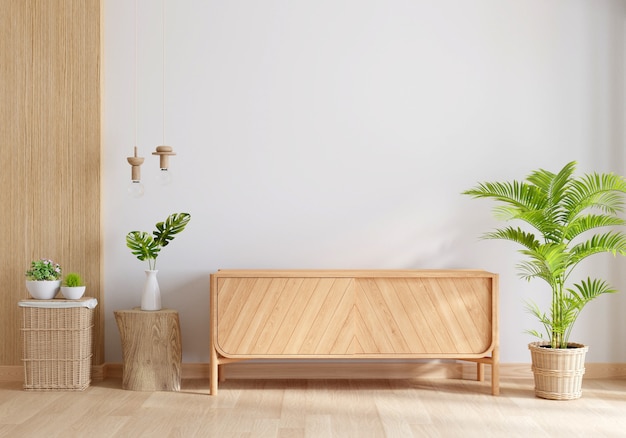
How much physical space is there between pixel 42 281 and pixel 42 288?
0.13 feet

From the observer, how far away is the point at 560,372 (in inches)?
169

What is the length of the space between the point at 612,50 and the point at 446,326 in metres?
2.02

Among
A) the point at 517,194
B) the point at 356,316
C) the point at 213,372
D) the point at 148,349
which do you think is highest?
the point at 517,194

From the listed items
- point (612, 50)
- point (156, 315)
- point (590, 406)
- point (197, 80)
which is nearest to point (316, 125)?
point (197, 80)

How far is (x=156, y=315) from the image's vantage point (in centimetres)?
452

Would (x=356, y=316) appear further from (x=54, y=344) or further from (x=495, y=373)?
(x=54, y=344)

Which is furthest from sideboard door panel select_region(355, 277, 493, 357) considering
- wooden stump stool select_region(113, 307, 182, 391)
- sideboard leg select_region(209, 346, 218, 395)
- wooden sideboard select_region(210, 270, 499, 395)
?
wooden stump stool select_region(113, 307, 182, 391)

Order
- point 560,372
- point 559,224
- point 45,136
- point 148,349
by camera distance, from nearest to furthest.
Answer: point 560,372 → point 559,224 → point 148,349 → point 45,136

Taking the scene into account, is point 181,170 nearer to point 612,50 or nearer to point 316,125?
point 316,125

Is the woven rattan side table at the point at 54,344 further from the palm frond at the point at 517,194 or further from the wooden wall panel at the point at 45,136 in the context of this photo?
the palm frond at the point at 517,194

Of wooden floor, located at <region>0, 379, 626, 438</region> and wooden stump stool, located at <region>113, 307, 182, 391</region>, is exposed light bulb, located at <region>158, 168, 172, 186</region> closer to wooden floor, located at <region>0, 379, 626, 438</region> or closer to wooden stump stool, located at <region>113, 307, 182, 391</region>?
wooden stump stool, located at <region>113, 307, 182, 391</region>

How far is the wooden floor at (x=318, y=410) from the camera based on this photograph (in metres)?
3.71

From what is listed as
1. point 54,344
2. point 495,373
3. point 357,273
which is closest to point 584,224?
point 495,373

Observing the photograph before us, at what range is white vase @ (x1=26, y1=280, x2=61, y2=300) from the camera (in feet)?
14.9
